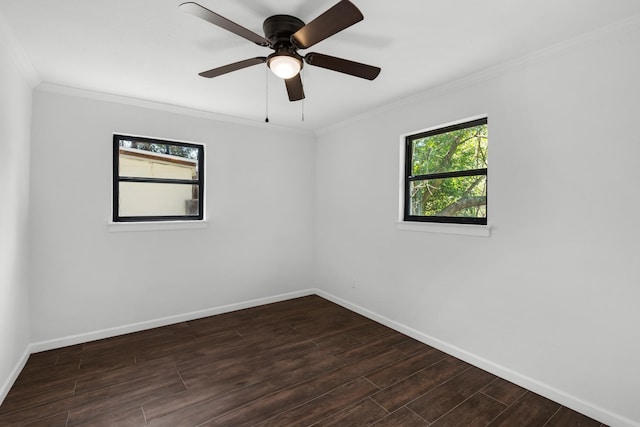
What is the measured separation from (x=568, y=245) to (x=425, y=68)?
1702 millimetres

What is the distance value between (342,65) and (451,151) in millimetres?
1583

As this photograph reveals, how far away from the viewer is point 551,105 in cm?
224

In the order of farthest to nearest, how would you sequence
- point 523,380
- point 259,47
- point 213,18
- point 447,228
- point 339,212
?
point 339,212, point 447,228, point 523,380, point 259,47, point 213,18

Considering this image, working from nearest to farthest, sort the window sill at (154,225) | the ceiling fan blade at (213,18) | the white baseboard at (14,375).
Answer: the ceiling fan blade at (213,18) → the white baseboard at (14,375) → the window sill at (154,225)

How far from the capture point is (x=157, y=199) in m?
3.60

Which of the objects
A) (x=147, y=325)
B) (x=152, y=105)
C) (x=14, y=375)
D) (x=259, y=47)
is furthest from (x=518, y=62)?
(x=14, y=375)

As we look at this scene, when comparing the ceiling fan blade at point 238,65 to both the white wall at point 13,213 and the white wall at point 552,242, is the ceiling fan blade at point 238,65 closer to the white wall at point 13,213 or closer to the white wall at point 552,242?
the white wall at point 13,213

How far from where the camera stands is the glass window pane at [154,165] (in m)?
3.39

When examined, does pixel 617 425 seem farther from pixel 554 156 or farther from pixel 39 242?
pixel 39 242

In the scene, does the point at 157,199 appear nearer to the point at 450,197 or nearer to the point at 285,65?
the point at 285,65

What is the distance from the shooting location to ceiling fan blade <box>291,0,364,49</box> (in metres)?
1.42

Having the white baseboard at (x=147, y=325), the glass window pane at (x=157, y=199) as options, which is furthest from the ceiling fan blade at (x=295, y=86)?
the white baseboard at (x=147, y=325)

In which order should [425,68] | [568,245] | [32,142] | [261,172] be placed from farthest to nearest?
[261,172]
[32,142]
[425,68]
[568,245]

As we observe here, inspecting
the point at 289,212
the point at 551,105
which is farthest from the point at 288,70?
the point at 289,212
